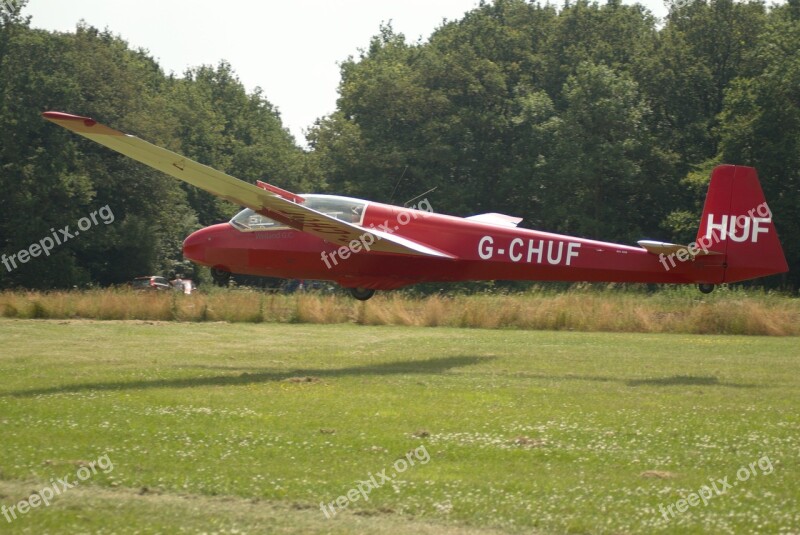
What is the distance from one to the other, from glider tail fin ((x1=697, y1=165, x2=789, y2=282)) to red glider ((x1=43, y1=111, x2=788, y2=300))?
0.06 ft

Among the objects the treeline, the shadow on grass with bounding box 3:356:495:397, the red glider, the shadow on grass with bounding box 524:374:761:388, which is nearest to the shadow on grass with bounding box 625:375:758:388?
the shadow on grass with bounding box 524:374:761:388

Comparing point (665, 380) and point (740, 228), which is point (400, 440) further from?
point (740, 228)

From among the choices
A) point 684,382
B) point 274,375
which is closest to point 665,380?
point 684,382

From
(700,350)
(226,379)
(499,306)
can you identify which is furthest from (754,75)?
(226,379)

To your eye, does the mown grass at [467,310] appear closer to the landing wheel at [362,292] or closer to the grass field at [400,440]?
the grass field at [400,440]

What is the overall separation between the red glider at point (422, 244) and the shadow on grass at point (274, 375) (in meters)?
1.94

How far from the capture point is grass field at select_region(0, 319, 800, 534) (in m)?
8.75

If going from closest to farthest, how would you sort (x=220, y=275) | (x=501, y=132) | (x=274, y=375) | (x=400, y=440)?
(x=400, y=440) < (x=274, y=375) < (x=220, y=275) < (x=501, y=132)

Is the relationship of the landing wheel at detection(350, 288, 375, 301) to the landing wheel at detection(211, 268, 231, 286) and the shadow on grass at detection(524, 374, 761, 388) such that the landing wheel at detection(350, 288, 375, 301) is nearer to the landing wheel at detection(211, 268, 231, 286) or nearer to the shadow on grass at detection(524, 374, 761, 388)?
the landing wheel at detection(211, 268, 231, 286)

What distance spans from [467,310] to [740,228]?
12.1 m

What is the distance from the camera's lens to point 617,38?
7238 centimetres

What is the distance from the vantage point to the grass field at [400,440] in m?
8.75

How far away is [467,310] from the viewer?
92.5 ft

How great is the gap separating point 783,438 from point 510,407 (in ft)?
11.6
